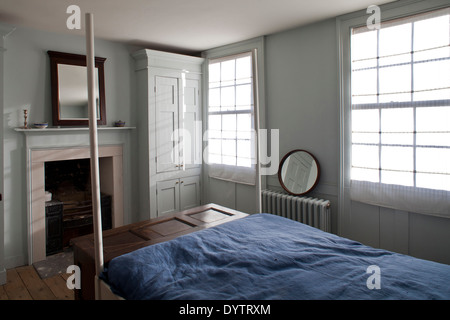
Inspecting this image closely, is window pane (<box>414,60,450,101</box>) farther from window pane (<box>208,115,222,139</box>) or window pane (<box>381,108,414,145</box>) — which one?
window pane (<box>208,115,222,139</box>)

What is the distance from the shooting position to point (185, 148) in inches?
181

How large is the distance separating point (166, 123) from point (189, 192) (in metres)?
1.09

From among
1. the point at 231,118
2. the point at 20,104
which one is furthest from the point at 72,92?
the point at 231,118

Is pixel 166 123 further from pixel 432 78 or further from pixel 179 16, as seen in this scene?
pixel 432 78

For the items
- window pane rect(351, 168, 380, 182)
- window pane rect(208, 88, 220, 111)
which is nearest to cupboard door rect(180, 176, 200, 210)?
window pane rect(208, 88, 220, 111)

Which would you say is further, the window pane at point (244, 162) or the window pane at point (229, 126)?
the window pane at point (229, 126)

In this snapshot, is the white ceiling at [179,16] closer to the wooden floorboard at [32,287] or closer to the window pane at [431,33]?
the window pane at [431,33]

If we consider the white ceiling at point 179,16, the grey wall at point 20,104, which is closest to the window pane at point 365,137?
the white ceiling at point 179,16

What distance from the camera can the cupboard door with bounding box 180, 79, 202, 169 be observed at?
4.55 m

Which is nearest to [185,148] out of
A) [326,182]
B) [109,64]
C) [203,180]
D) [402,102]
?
[203,180]

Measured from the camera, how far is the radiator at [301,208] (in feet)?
10.7

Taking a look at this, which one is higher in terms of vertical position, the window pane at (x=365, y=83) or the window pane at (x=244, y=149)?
the window pane at (x=365, y=83)

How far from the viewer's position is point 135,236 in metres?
2.13

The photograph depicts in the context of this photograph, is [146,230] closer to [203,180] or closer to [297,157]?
[297,157]
